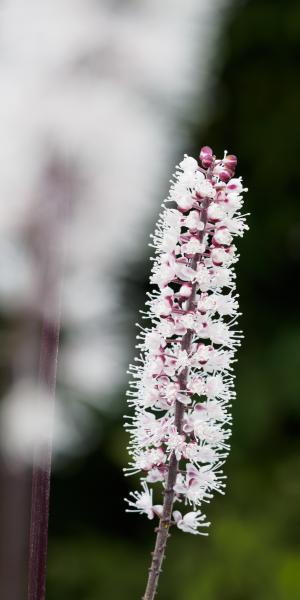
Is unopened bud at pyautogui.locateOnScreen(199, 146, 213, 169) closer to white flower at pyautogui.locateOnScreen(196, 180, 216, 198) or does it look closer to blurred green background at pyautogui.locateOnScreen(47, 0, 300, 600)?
white flower at pyautogui.locateOnScreen(196, 180, 216, 198)

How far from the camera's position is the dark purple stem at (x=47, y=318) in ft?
1.67

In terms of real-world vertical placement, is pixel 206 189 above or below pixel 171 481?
above

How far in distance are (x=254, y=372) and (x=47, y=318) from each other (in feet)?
9.32

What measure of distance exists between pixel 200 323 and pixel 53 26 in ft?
0.74

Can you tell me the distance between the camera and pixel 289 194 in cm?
358

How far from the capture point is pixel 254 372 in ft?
10.9

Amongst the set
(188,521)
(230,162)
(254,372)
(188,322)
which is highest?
(254,372)

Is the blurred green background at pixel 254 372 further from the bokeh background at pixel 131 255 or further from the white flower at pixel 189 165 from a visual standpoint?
the white flower at pixel 189 165

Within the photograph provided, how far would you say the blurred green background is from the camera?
317 centimetres

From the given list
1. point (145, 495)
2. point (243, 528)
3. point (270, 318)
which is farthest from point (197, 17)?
point (270, 318)

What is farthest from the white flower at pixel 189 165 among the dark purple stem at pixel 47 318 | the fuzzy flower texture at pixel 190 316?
the dark purple stem at pixel 47 318

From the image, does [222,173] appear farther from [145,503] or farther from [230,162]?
[145,503]

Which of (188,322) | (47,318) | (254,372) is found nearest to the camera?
(47,318)

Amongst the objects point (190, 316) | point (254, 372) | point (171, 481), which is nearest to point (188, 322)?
point (190, 316)
